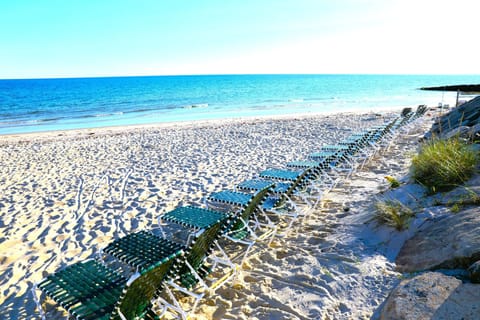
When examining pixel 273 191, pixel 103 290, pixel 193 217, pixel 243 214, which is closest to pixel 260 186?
pixel 273 191

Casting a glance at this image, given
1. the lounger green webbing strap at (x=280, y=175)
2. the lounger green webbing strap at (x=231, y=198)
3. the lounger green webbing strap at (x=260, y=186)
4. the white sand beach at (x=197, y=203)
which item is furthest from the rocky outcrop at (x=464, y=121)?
the lounger green webbing strap at (x=231, y=198)

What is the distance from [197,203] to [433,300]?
3.71 metres

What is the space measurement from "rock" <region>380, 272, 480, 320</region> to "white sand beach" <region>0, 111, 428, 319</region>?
38 cm

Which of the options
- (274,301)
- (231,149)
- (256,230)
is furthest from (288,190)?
(231,149)

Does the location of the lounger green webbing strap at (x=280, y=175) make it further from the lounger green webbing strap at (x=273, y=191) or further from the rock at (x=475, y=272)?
the rock at (x=475, y=272)

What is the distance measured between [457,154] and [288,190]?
2.30 metres

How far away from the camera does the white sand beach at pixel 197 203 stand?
2973mm

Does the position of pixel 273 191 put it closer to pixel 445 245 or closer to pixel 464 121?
pixel 445 245

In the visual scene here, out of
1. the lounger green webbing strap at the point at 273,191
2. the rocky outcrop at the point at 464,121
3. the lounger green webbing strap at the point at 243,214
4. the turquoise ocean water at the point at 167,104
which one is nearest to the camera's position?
the lounger green webbing strap at the point at 243,214

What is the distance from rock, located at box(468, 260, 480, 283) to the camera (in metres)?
2.44

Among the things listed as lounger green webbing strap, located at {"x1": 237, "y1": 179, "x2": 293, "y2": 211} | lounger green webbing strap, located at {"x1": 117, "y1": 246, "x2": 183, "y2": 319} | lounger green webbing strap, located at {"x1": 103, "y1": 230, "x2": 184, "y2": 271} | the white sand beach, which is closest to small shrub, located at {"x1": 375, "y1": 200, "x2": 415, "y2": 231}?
the white sand beach

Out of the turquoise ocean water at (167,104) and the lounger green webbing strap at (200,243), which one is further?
the turquoise ocean water at (167,104)

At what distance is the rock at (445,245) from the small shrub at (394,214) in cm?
30

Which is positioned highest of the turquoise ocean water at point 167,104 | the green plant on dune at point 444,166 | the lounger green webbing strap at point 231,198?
the green plant on dune at point 444,166
